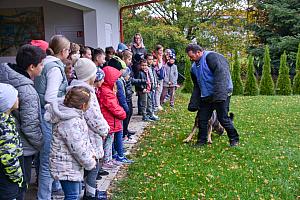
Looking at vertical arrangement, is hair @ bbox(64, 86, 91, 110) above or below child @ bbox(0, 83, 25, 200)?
above

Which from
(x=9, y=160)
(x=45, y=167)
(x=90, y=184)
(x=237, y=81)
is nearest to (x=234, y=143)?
(x=90, y=184)

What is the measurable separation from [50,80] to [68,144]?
72cm

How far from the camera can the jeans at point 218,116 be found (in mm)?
5885

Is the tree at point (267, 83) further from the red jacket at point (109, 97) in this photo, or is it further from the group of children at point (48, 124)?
the group of children at point (48, 124)

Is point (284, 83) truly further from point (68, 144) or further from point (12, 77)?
point (12, 77)

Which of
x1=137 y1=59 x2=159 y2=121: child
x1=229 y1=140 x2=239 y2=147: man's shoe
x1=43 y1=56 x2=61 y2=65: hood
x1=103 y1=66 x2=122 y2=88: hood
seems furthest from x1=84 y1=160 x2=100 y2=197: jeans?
x1=137 y1=59 x2=159 y2=121: child

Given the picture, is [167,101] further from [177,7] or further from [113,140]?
[177,7]

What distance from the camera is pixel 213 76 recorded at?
18.8 feet

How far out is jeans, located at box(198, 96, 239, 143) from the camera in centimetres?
589

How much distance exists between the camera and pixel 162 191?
4.37 metres

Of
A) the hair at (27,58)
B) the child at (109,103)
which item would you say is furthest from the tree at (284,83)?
the hair at (27,58)

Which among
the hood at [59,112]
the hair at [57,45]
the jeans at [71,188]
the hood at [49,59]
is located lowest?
the jeans at [71,188]

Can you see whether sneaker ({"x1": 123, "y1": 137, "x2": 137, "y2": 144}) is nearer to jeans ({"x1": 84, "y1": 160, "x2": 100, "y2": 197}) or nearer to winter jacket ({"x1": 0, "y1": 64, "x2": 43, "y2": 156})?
jeans ({"x1": 84, "y1": 160, "x2": 100, "y2": 197})

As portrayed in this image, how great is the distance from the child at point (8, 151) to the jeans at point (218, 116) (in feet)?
11.9
